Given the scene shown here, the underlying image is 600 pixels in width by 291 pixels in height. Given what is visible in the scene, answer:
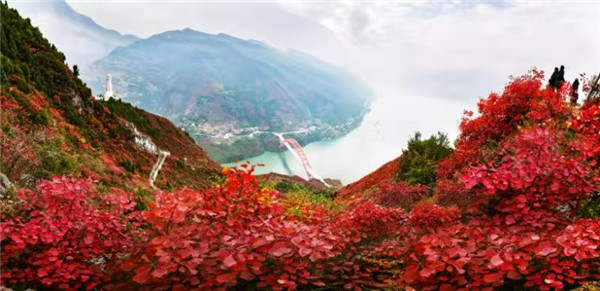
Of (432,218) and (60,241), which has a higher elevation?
(432,218)

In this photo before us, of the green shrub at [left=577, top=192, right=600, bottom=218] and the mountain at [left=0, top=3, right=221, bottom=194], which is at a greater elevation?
the mountain at [left=0, top=3, right=221, bottom=194]

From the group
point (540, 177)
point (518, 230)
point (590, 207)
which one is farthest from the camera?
point (590, 207)

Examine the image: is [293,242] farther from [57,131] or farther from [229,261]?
[57,131]

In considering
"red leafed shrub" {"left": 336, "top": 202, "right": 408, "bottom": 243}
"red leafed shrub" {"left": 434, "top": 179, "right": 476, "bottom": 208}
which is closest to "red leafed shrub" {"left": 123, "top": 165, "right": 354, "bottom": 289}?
"red leafed shrub" {"left": 336, "top": 202, "right": 408, "bottom": 243}

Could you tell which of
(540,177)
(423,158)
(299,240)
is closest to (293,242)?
(299,240)

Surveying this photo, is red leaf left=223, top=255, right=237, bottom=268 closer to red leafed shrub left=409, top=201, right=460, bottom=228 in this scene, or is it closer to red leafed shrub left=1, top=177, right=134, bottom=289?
red leafed shrub left=1, top=177, right=134, bottom=289

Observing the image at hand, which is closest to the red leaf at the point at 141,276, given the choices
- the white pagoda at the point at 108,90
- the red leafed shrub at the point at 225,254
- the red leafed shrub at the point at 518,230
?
the red leafed shrub at the point at 225,254

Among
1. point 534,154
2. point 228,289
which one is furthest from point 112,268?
point 534,154

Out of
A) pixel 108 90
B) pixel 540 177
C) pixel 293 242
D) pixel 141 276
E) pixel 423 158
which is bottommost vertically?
pixel 141 276
